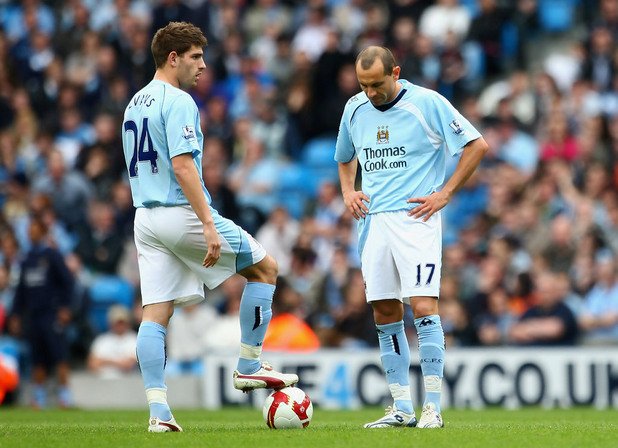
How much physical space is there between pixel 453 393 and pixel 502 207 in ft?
10.0

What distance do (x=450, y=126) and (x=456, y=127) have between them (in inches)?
1.7

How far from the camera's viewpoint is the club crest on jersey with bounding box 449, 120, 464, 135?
29.2 feet

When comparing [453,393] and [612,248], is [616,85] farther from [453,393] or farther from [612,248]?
[453,393]

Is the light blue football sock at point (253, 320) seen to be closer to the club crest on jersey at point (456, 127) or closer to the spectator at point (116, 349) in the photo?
the club crest on jersey at point (456, 127)

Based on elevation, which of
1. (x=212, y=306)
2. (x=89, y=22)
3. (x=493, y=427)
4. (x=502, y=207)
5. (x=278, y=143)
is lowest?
(x=493, y=427)

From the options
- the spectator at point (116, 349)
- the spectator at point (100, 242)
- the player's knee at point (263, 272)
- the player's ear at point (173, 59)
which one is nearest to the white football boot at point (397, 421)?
the player's knee at point (263, 272)

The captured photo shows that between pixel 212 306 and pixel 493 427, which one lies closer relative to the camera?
pixel 493 427

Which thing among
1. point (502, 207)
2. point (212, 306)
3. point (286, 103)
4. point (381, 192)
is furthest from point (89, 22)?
point (381, 192)

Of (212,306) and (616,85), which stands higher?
(616,85)

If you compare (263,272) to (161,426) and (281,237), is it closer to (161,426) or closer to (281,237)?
(161,426)

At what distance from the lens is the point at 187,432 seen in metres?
8.74

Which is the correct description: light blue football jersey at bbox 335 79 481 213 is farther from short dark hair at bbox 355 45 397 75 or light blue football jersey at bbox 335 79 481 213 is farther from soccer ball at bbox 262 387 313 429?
soccer ball at bbox 262 387 313 429

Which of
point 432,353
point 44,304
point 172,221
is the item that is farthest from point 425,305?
point 44,304

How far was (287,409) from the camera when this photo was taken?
9.09 metres
